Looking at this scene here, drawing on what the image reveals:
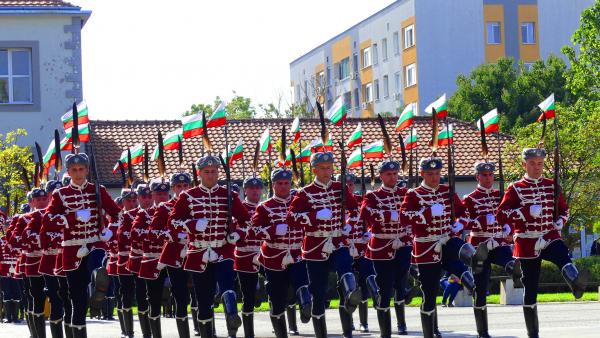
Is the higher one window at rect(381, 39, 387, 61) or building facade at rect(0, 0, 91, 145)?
window at rect(381, 39, 387, 61)

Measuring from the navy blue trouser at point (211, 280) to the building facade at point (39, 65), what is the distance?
81.1ft

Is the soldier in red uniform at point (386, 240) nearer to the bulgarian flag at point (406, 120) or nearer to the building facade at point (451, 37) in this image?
the bulgarian flag at point (406, 120)

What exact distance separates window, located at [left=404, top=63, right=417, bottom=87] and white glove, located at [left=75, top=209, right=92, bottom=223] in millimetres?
51495

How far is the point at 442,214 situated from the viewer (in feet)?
52.2

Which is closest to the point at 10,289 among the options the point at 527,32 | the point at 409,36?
the point at 409,36

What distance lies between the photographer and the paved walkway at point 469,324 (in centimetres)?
1852

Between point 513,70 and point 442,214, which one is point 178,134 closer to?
point 442,214

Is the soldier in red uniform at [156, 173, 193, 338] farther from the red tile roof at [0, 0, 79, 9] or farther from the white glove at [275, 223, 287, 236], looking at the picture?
the red tile roof at [0, 0, 79, 9]

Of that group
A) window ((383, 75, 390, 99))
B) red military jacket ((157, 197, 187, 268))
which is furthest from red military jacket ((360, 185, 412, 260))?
window ((383, 75, 390, 99))

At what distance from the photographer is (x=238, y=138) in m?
43.5

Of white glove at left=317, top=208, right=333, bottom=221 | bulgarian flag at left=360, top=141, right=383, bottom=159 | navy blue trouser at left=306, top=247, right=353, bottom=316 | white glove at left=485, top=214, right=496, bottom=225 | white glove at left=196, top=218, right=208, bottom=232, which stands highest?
bulgarian flag at left=360, top=141, right=383, bottom=159

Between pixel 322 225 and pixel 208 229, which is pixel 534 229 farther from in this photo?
pixel 208 229

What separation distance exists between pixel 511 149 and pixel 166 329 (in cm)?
1650

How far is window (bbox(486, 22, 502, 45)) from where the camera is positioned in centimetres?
6744
